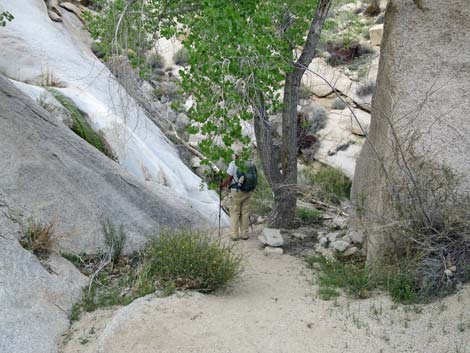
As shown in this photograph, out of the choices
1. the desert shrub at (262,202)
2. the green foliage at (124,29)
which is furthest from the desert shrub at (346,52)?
the green foliage at (124,29)

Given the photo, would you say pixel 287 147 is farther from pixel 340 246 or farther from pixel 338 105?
pixel 338 105

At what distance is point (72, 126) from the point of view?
10539 millimetres

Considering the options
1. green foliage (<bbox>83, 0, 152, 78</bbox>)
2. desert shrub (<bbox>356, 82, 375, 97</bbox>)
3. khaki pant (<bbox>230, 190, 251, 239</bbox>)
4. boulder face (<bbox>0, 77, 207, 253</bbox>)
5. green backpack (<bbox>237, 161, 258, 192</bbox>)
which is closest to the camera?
boulder face (<bbox>0, 77, 207, 253</bbox>)

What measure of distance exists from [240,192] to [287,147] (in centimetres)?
123

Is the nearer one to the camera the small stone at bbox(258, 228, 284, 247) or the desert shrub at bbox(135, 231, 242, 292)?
the desert shrub at bbox(135, 231, 242, 292)

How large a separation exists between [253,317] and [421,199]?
2289mm

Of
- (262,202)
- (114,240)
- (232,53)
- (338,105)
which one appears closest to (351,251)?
(114,240)

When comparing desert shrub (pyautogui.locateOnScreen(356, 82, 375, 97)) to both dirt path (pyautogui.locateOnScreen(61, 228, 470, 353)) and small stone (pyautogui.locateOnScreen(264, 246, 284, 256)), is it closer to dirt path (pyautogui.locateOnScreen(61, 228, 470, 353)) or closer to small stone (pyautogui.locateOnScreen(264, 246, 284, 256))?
small stone (pyautogui.locateOnScreen(264, 246, 284, 256))

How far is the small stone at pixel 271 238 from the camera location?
9.81 metres

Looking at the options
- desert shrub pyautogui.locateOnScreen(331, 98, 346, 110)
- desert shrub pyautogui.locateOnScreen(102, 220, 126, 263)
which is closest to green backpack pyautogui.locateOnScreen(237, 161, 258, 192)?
desert shrub pyautogui.locateOnScreen(102, 220, 126, 263)

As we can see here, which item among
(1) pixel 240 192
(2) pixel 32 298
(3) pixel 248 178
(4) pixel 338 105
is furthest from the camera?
(4) pixel 338 105

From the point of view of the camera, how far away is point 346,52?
22.1m

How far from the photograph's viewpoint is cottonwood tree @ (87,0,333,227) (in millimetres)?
6723

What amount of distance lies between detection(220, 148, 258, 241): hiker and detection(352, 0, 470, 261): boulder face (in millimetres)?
2662
